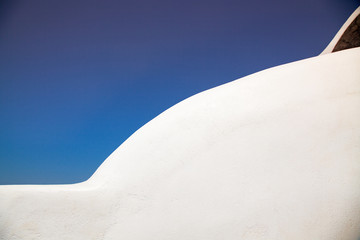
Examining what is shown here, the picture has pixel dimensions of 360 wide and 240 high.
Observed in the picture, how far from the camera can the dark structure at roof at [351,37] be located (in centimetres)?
512

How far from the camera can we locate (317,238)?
2.59 m

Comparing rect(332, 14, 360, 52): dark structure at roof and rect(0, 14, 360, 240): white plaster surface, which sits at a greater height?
rect(332, 14, 360, 52): dark structure at roof

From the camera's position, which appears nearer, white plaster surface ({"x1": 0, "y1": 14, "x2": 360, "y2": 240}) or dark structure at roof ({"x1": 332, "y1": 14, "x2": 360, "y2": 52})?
white plaster surface ({"x1": 0, "y1": 14, "x2": 360, "y2": 240})

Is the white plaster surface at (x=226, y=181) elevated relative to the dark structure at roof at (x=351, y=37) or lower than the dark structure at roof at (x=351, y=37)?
lower

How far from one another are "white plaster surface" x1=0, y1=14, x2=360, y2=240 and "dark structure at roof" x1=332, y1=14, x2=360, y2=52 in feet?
9.82

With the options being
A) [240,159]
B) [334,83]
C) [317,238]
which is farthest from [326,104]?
[317,238]

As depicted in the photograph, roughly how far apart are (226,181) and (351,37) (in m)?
5.27

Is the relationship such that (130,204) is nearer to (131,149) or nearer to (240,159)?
(131,149)

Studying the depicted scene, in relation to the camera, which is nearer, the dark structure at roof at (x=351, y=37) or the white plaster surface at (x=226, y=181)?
the white plaster surface at (x=226, y=181)

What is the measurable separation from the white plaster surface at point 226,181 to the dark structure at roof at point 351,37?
2993 millimetres

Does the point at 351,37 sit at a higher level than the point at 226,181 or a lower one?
higher

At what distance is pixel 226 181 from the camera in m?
2.59

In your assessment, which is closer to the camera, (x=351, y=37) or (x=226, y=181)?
(x=226, y=181)

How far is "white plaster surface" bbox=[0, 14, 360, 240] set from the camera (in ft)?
7.85
